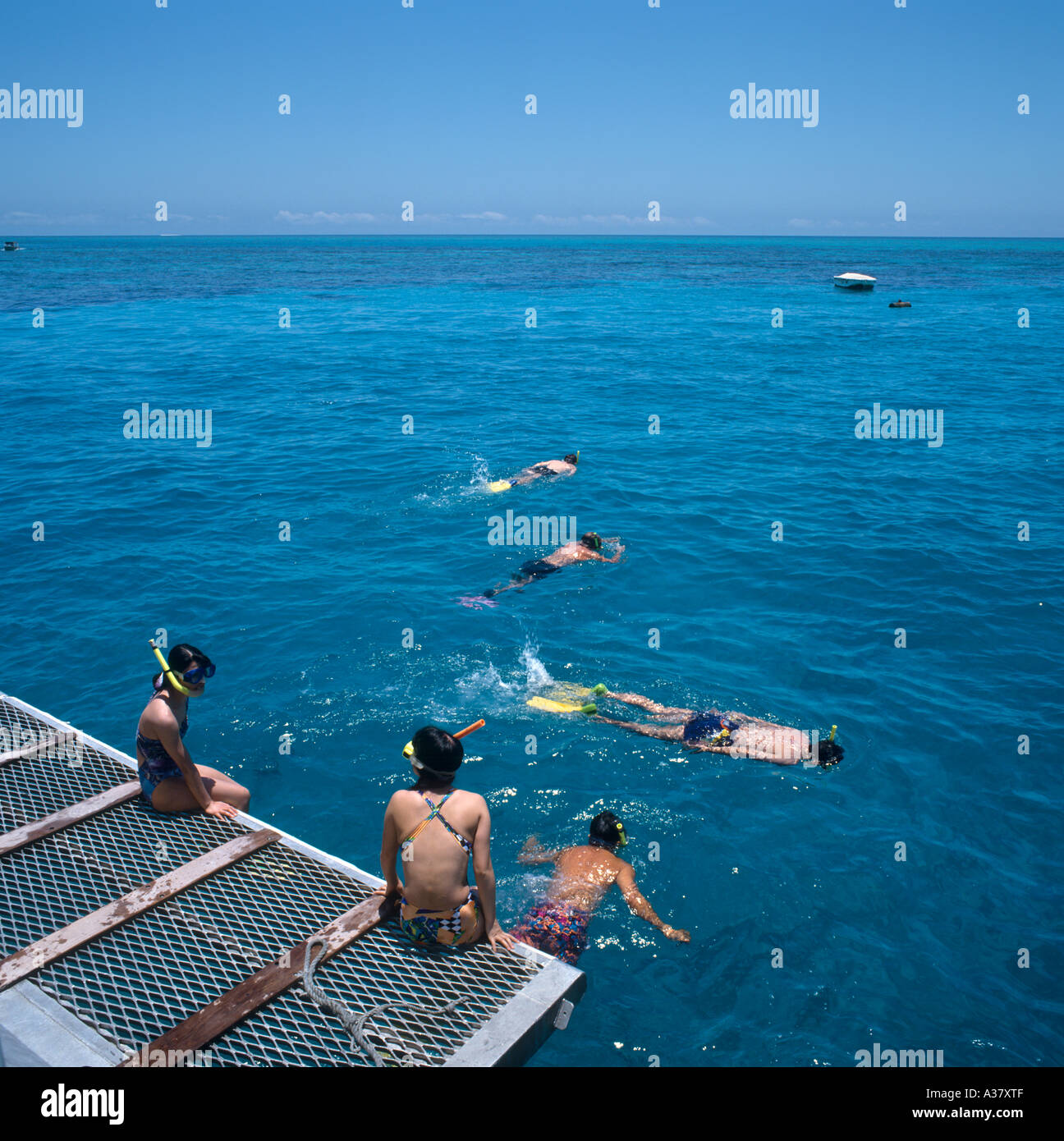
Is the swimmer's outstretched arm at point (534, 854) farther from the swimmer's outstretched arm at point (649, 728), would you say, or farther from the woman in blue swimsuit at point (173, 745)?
the woman in blue swimsuit at point (173, 745)

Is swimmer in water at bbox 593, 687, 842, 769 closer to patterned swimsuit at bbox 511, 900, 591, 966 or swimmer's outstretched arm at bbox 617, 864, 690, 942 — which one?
swimmer's outstretched arm at bbox 617, 864, 690, 942

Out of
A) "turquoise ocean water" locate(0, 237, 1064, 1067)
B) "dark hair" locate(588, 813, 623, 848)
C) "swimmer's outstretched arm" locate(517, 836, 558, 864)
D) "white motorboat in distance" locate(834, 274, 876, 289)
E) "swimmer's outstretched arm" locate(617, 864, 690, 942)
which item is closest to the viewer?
"turquoise ocean water" locate(0, 237, 1064, 1067)

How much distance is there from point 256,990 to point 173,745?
2.41 metres

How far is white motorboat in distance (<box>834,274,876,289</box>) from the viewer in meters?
70.8

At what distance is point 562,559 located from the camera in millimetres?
16016

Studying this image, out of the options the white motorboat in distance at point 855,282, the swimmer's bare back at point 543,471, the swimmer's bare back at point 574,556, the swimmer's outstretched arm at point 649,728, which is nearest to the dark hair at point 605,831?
the swimmer's outstretched arm at point 649,728

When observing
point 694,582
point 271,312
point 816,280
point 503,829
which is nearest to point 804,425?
point 694,582

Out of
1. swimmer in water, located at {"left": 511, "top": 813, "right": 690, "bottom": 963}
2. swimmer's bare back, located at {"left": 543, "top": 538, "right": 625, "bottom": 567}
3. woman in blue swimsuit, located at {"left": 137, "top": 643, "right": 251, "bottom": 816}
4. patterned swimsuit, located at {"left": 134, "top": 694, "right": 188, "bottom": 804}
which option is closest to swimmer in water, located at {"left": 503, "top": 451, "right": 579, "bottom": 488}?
swimmer's bare back, located at {"left": 543, "top": 538, "right": 625, "bottom": 567}

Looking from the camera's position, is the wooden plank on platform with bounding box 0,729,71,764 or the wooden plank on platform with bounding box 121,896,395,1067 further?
the wooden plank on platform with bounding box 0,729,71,764

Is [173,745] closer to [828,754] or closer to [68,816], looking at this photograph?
[68,816]

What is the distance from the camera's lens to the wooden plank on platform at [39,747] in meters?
7.91

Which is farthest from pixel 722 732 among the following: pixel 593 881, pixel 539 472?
pixel 539 472

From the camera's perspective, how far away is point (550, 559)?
52.3 ft

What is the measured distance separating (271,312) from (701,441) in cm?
4234
